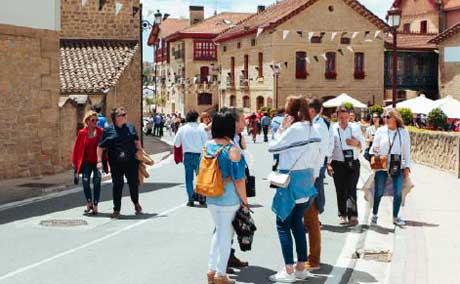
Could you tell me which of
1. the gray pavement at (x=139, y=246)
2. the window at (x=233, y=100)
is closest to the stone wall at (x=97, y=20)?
the gray pavement at (x=139, y=246)

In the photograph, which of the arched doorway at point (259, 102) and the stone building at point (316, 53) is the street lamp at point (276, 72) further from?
the arched doorway at point (259, 102)

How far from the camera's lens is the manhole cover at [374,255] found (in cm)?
866

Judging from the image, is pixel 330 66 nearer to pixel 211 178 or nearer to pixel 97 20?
pixel 97 20

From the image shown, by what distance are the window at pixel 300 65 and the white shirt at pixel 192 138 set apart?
127ft

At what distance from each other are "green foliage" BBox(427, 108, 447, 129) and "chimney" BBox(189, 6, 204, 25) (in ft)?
177

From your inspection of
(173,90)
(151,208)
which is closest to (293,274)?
(151,208)

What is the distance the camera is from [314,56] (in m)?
51.9

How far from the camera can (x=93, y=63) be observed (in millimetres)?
28781

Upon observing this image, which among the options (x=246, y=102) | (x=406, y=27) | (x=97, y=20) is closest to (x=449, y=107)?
(x=97, y=20)

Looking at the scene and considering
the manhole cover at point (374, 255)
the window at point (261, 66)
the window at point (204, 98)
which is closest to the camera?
the manhole cover at point (374, 255)

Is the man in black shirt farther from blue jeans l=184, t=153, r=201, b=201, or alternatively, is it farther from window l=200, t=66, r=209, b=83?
window l=200, t=66, r=209, b=83

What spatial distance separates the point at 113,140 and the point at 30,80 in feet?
25.7

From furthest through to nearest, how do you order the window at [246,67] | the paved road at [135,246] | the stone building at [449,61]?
the window at [246,67] → the stone building at [449,61] → the paved road at [135,246]

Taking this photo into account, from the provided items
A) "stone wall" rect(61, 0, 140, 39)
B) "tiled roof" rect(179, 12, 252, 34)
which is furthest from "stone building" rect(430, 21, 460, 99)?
"stone wall" rect(61, 0, 140, 39)
